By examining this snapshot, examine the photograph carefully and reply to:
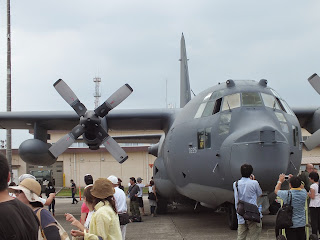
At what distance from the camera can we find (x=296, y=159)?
10.0 metres

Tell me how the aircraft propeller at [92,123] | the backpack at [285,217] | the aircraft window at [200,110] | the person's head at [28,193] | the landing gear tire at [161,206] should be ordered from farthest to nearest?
the landing gear tire at [161,206]
the aircraft propeller at [92,123]
the aircraft window at [200,110]
the backpack at [285,217]
the person's head at [28,193]

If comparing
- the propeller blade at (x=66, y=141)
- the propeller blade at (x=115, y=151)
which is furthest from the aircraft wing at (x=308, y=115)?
the propeller blade at (x=66, y=141)

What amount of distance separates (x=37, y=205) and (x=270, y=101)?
7.62 metres

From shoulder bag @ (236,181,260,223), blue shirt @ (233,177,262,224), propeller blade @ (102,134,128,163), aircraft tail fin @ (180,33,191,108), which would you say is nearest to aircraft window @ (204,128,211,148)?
blue shirt @ (233,177,262,224)

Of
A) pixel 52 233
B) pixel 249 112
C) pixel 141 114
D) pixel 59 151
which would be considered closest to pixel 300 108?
pixel 141 114

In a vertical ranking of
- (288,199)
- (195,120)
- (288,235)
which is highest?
(195,120)

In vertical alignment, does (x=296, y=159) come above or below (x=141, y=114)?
below

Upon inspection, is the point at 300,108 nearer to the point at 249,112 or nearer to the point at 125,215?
the point at 249,112

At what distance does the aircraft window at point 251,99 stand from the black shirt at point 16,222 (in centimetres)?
798

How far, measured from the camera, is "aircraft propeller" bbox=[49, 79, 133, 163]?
46.8 ft

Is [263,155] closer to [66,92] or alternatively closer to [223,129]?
[223,129]

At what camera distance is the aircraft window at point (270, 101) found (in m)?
10.4

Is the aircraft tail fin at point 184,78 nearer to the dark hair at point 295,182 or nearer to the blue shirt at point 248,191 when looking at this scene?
the blue shirt at point 248,191

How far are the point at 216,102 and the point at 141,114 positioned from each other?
588 centimetres
